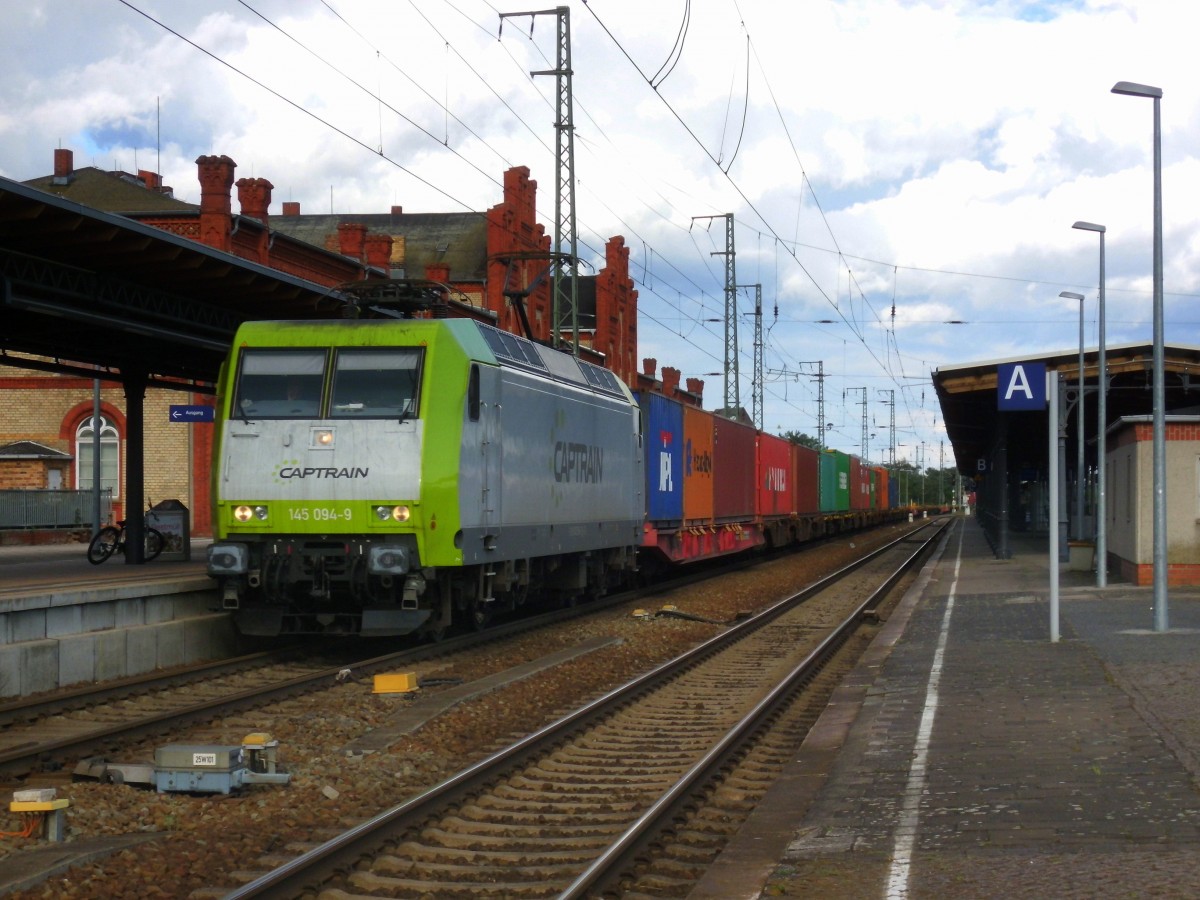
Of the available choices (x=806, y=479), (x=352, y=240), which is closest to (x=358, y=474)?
(x=806, y=479)

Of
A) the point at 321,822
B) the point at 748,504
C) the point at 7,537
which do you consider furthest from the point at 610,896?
the point at 7,537

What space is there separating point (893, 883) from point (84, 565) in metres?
A: 17.0

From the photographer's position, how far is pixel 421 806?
7379 mm

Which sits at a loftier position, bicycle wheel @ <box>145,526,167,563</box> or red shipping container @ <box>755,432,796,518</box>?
red shipping container @ <box>755,432,796,518</box>

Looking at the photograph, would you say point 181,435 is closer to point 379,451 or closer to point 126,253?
point 126,253

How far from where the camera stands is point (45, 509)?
3506cm

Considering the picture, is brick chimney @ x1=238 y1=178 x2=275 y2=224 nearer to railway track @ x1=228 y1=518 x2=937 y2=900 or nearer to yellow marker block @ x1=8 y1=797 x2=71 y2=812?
railway track @ x1=228 y1=518 x2=937 y2=900

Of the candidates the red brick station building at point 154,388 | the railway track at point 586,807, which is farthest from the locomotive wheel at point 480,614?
the red brick station building at point 154,388

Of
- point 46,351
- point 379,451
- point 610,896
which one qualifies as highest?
point 46,351

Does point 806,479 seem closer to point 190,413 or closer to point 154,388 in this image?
point 154,388

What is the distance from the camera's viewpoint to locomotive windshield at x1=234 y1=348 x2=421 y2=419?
1341 cm

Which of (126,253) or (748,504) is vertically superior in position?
(126,253)

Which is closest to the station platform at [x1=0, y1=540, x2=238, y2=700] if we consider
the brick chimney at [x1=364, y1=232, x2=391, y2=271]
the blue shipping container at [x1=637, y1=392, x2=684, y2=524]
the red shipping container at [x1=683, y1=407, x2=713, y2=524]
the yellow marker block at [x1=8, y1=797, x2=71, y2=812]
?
the yellow marker block at [x1=8, y1=797, x2=71, y2=812]

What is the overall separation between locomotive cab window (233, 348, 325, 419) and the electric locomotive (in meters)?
0.01
